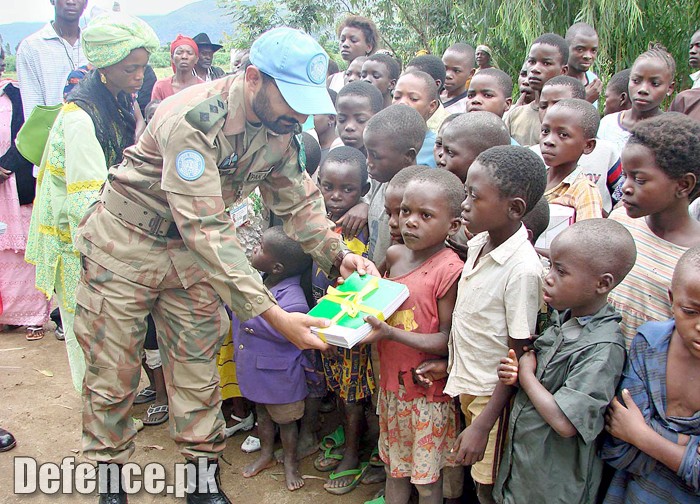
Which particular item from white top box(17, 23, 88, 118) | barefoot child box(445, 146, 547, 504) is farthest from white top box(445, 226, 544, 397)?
white top box(17, 23, 88, 118)

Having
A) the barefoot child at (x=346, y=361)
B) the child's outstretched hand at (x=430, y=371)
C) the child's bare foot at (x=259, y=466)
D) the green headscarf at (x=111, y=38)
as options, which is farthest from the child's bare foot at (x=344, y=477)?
the green headscarf at (x=111, y=38)

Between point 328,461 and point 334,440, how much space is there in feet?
0.51

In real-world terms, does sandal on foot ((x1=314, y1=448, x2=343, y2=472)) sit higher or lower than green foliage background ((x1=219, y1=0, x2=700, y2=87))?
lower

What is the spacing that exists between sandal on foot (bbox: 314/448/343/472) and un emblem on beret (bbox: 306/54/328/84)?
2.00m

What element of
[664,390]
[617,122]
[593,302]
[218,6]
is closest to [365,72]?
[617,122]

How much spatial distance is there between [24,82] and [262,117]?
3650mm

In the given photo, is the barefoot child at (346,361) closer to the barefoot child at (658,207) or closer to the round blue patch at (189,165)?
the round blue patch at (189,165)

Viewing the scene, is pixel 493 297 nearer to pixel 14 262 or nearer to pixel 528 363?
pixel 528 363

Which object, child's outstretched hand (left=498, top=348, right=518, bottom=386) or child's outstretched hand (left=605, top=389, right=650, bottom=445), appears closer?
child's outstretched hand (left=605, top=389, right=650, bottom=445)

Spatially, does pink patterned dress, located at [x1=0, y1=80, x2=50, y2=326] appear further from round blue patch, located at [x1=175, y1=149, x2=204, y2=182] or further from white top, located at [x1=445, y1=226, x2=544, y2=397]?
white top, located at [x1=445, y1=226, x2=544, y2=397]

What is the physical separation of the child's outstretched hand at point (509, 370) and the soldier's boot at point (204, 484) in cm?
162

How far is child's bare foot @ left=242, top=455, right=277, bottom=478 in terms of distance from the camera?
10.4 ft

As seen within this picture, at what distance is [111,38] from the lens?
312cm

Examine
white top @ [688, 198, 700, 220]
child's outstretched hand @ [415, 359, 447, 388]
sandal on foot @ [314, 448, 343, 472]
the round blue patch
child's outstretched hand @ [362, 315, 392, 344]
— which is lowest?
sandal on foot @ [314, 448, 343, 472]
